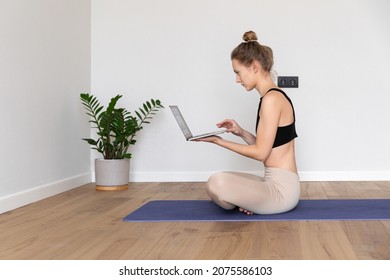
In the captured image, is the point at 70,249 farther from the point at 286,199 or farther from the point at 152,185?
the point at 152,185

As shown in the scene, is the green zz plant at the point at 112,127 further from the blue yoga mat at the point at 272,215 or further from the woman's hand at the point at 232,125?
the woman's hand at the point at 232,125

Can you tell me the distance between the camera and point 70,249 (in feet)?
7.55

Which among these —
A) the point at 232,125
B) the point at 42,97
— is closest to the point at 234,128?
the point at 232,125

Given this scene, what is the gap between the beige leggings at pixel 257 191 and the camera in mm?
2902

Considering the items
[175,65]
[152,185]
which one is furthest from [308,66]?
[152,185]

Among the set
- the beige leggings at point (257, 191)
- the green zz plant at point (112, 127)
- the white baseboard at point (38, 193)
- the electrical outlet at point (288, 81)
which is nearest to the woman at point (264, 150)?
the beige leggings at point (257, 191)

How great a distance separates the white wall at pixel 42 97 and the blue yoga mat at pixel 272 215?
33.9 inches

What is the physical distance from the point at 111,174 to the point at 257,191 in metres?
1.80

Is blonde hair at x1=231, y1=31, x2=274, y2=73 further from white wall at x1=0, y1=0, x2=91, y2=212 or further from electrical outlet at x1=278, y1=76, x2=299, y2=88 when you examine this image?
electrical outlet at x1=278, y1=76, x2=299, y2=88

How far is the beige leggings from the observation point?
9.52 ft

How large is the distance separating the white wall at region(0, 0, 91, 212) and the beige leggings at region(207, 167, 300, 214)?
1.35m

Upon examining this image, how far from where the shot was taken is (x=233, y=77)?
16.2ft
